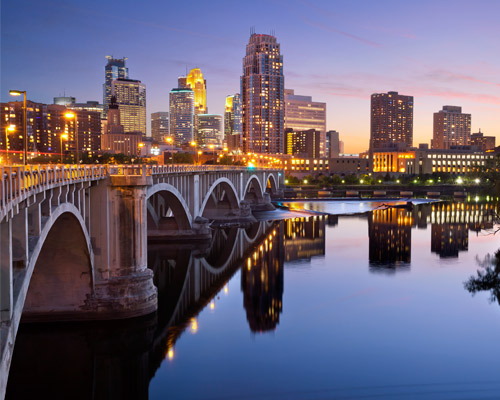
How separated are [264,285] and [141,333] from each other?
51.3 ft

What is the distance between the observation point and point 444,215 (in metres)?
92.9

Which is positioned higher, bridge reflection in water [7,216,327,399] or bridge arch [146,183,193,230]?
bridge arch [146,183,193,230]

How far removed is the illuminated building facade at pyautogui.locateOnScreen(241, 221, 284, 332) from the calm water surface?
0.15 metres

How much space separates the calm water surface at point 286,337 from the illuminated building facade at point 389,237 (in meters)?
2.04

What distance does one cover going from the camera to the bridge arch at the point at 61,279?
84.6 feet

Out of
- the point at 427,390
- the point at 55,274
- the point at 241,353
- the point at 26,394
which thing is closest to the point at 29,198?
the point at 26,394

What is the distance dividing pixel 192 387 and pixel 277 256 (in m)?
32.0

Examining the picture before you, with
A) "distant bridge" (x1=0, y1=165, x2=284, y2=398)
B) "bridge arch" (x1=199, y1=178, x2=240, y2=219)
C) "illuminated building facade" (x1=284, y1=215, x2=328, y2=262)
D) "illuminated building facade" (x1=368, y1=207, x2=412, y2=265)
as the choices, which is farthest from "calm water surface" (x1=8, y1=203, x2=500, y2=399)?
"bridge arch" (x1=199, y1=178, x2=240, y2=219)

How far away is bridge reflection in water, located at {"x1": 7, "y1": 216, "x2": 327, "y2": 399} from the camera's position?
861 inches

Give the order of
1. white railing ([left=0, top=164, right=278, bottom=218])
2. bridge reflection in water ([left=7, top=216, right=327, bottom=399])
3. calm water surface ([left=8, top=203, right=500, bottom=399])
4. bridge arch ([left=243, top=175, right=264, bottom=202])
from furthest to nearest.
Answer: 1. bridge arch ([left=243, top=175, right=264, bottom=202])
2. calm water surface ([left=8, top=203, right=500, bottom=399])
3. bridge reflection in water ([left=7, top=216, right=327, bottom=399])
4. white railing ([left=0, top=164, right=278, bottom=218])

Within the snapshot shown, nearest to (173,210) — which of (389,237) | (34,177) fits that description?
(389,237)

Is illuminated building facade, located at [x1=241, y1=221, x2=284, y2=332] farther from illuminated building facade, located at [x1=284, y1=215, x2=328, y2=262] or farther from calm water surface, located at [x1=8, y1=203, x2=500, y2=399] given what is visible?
illuminated building facade, located at [x1=284, y1=215, x2=328, y2=262]

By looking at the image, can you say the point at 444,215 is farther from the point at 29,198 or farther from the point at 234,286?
the point at 29,198

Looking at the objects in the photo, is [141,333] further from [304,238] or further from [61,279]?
[304,238]
